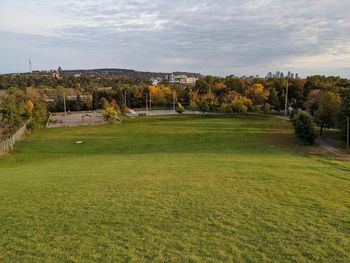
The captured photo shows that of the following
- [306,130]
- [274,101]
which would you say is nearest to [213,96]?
[274,101]

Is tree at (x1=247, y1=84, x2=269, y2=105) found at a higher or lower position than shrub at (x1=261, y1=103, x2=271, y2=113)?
higher

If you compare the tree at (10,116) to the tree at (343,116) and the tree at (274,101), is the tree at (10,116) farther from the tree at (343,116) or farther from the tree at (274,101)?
the tree at (274,101)

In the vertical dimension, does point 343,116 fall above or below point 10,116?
above

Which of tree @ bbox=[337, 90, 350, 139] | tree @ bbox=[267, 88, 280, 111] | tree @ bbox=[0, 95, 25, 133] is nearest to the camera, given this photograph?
tree @ bbox=[337, 90, 350, 139]

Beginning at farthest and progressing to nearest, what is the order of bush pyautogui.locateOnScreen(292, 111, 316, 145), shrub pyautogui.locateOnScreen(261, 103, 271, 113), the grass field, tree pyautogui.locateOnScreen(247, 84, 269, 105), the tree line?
tree pyautogui.locateOnScreen(247, 84, 269, 105), the tree line, shrub pyautogui.locateOnScreen(261, 103, 271, 113), bush pyautogui.locateOnScreen(292, 111, 316, 145), the grass field

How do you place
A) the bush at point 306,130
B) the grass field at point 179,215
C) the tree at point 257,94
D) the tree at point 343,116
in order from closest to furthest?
the grass field at point 179,215 < the bush at point 306,130 < the tree at point 343,116 < the tree at point 257,94

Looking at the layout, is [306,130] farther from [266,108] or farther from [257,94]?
[257,94]

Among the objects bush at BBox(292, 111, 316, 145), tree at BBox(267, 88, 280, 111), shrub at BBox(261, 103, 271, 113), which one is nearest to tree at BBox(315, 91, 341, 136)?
bush at BBox(292, 111, 316, 145)

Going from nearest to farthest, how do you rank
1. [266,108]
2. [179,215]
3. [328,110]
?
[179,215] < [328,110] < [266,108]

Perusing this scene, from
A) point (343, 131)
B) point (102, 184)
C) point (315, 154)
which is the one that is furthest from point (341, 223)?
point (343, 131)

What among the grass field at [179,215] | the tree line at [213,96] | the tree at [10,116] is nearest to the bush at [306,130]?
the grass field at [179,215]

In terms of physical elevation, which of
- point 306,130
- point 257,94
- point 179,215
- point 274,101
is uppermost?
point 257,94

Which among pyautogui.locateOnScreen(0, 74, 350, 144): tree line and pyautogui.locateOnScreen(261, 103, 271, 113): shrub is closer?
pyautogui.locateOnScreen(261, 103, 271, 113): shrub

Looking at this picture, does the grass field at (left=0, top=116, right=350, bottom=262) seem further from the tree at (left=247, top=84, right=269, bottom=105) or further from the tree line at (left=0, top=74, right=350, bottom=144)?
the tree at (left=247, top=84, right=269, bottom=105)
